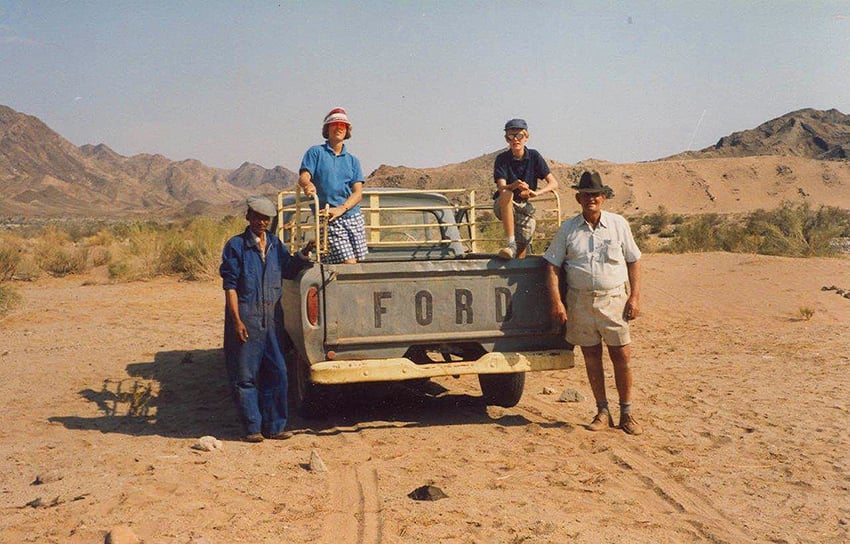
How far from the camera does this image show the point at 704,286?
561 inches

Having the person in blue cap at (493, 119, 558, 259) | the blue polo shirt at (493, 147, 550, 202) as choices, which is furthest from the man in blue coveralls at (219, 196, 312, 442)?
the blue polo shirt at (493, 147, 550, 202)

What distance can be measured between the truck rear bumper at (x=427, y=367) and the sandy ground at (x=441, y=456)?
1.61 ft

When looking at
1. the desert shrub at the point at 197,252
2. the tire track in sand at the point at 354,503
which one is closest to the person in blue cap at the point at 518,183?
the tire track in sand at the point at 354,503

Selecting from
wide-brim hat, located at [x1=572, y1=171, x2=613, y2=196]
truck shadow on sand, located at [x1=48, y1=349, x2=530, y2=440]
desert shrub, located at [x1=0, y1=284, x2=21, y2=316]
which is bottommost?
truck shadow on sand, located at [x1=48, y1=349, x2=530, y2=440]

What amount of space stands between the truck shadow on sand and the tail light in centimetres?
92

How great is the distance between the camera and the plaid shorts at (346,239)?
6.50 metres

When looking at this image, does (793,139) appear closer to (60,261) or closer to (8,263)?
(60,261)

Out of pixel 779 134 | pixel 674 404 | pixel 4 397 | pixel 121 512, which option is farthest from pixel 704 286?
pixel 779 134

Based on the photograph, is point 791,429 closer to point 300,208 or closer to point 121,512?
point 300,208

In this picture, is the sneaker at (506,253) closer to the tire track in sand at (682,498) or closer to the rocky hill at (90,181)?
the tire track in sand at (682,498)

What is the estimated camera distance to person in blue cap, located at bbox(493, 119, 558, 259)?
6.84 meters

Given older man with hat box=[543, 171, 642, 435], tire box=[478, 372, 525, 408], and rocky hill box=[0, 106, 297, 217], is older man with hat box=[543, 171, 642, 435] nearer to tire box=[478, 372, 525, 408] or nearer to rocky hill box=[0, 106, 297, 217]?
tire box=[478, 372, 525, 408]

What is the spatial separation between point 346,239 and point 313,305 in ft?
2.78

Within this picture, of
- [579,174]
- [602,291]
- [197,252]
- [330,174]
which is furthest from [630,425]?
[579,174]
